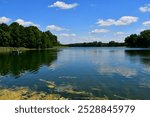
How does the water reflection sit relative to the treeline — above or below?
below

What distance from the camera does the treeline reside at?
11931 centimetres

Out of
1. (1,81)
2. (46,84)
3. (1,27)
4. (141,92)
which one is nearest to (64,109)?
(141,92)

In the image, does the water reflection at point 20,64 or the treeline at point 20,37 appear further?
the treeline at point 20,37

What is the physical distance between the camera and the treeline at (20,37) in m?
119

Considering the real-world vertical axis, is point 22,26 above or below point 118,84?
above

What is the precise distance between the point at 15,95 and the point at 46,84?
5639 mm

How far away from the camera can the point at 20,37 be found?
13550 cm

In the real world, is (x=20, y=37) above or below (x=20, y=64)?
above

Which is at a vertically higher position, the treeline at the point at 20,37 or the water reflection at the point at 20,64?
the treeline at the point at 20,37

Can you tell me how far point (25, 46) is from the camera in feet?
465

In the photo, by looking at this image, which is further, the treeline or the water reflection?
the treeline

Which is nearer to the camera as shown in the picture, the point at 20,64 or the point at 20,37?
the point at 20,64

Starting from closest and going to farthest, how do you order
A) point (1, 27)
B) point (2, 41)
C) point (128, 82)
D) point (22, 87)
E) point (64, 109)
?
→ point (64, 109) < point (22, 87) < point (128, 82) < point (2, 41) < point (1, 27)

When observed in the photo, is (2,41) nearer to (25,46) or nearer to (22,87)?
(25,46)
